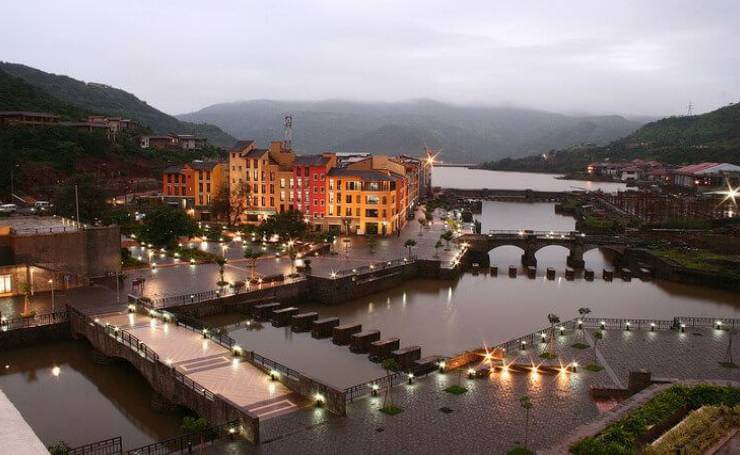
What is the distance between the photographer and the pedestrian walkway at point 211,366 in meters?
22.0

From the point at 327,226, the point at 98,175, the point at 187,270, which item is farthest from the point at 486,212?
the point at 187,270

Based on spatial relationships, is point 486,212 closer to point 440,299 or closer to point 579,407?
point 440,299

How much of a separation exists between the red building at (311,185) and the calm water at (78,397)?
40.2 metres

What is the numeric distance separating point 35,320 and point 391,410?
21.4 meters

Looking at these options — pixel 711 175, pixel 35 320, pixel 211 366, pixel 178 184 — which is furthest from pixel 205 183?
pixel 711 175

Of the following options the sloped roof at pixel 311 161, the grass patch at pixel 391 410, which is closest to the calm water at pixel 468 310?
the grass patch at pixel 391 410

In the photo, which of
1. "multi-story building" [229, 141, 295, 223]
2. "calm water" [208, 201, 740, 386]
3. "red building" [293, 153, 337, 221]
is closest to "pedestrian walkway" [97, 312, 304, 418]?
"calm water" [208, 201, 740, 386]

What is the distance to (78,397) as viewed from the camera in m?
26.2

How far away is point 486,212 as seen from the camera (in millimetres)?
115375

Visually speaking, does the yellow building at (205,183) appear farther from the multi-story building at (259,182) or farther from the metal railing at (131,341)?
the metal railing at (131,341)

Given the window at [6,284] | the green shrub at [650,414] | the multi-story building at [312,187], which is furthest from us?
the multi-story building at [312,187]

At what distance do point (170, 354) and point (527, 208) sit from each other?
106506 mm

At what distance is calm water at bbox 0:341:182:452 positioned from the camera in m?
23.0

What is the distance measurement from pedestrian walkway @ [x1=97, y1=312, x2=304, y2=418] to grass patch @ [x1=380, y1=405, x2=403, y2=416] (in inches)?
124
